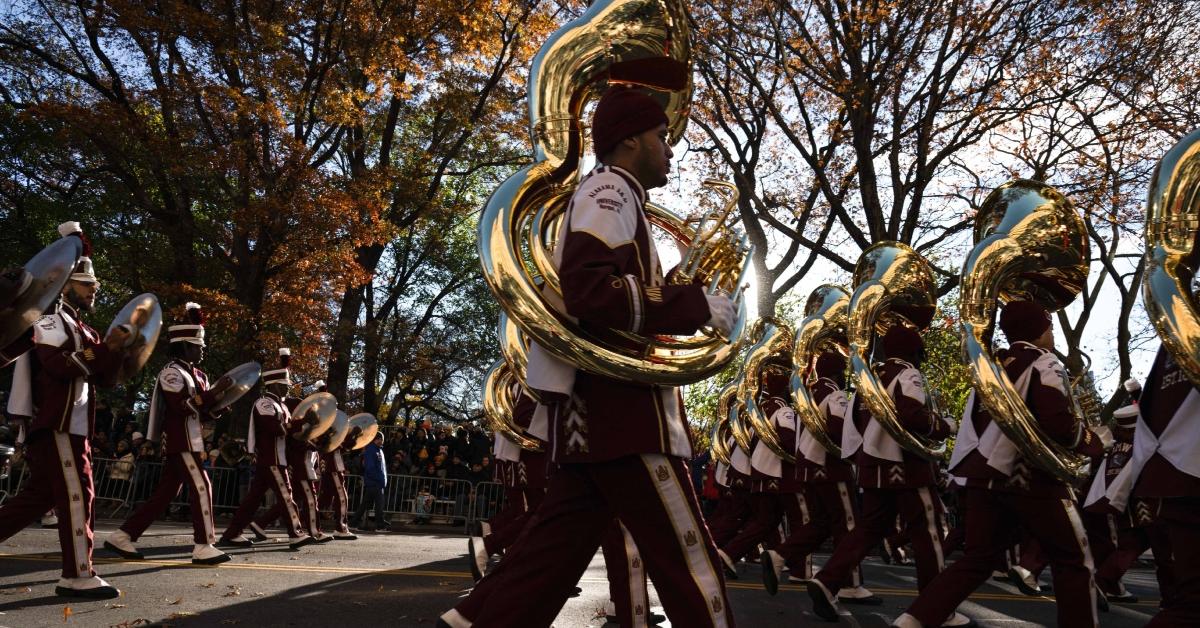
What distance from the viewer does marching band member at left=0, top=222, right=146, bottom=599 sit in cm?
562

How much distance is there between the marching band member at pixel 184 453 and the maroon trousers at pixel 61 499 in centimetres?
182

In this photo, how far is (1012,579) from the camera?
9.98 metres

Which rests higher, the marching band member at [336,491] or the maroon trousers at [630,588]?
the marching band member at [336,491]

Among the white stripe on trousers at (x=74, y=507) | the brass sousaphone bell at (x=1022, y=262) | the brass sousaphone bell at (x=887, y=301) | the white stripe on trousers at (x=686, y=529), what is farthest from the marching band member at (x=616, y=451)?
the brass sousaphone bell at (x=887, y=301)

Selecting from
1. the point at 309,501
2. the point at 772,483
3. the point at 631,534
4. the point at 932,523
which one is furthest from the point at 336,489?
the point at 631,534

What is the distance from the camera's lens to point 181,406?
773 cm

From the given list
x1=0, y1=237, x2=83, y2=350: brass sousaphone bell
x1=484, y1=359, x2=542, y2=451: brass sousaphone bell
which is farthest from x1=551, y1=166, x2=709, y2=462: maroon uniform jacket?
x1=484, y1=359, x2=542, y2=451: brass sousaphone bell

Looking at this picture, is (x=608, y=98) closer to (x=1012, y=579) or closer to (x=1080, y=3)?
(x=1012, y=579)

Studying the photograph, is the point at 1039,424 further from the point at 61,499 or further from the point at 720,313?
the point at 61,499

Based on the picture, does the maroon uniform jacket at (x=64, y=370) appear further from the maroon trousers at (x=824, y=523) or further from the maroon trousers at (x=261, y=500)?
the maroon trousers at (x=824, y=523)

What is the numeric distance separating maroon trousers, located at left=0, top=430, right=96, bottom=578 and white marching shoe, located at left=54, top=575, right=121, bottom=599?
4cm

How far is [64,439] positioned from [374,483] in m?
9.43

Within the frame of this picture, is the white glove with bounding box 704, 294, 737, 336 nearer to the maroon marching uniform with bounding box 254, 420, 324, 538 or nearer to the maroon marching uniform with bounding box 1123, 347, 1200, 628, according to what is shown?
the maroon marching uniform with bounding box 1123, 347, 1200, 628

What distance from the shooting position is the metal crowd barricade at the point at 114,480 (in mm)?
14117
